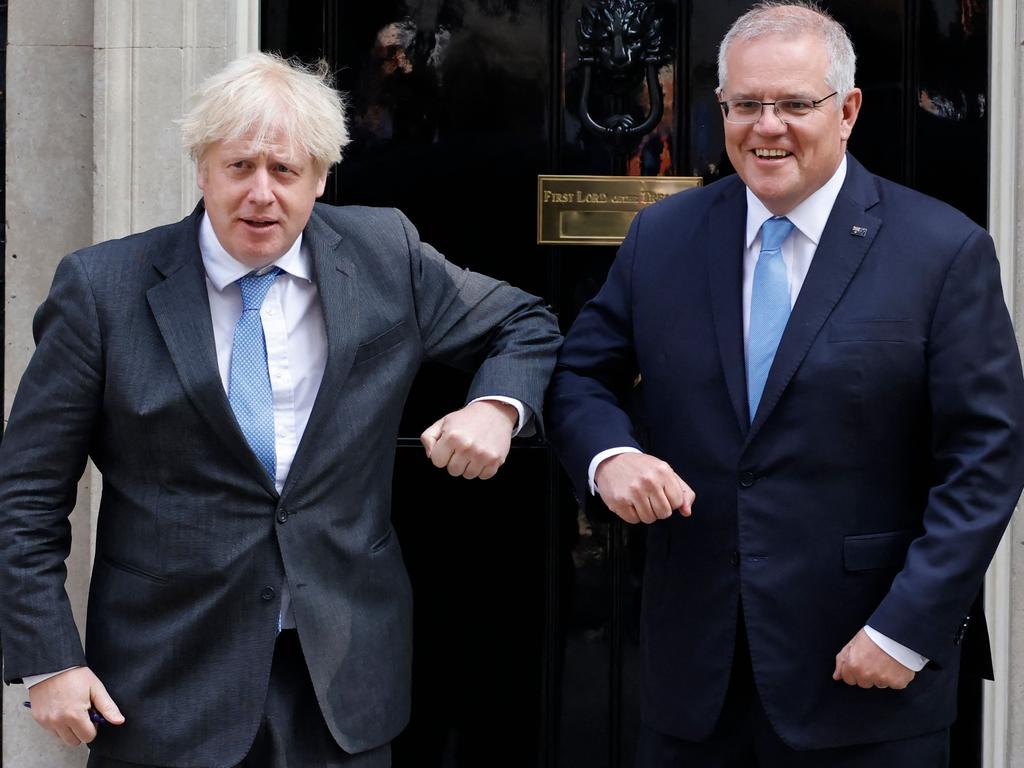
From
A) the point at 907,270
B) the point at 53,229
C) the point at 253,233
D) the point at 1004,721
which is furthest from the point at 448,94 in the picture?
the point at 1004,721

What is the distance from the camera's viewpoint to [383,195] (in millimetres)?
3594

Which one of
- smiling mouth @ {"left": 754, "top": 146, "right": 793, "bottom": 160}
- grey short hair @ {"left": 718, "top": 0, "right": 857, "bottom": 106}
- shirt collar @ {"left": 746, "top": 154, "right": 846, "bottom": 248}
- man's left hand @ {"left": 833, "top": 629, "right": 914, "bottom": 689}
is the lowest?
man's left hand @ {"left": 833, "top": 629, "right": 914, "bottom": 689}

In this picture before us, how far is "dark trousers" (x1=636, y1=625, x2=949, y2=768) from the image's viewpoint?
2449 mm

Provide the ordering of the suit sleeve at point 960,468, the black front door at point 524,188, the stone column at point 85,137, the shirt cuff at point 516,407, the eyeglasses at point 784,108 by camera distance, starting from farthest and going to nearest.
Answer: the black front door at point 524,188 → the stone column at point 85,137 → the shirt cuff at point 516,407 → the eyeglasses at point 784,108 → the suit sleeve at point 960,468

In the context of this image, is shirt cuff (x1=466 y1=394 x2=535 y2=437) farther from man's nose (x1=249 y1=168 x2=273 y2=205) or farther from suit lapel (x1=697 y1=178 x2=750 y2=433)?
man's nose (x1=249 y1=168 x2=273 y2=205)

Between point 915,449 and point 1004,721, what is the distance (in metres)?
1.39

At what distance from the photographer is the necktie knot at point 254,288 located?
2.46 metres

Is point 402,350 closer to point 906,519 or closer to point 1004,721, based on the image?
point 906,519

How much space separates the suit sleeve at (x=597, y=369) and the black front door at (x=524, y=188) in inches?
33.7

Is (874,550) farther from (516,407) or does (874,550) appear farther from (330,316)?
(330,316)

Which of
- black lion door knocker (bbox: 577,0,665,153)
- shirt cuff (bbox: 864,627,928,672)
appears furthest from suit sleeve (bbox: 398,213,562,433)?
black lion door knocker (bbox: 577,0,665,153)

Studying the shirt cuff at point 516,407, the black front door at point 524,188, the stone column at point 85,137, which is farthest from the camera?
the black front door at point 524,188

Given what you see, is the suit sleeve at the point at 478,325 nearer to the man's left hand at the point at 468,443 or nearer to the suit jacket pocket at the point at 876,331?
the man's left hand at the point at 468,443

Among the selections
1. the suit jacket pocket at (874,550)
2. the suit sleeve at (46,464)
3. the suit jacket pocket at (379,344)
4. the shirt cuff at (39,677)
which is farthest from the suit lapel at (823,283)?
the shirt cuff at (39,677)
